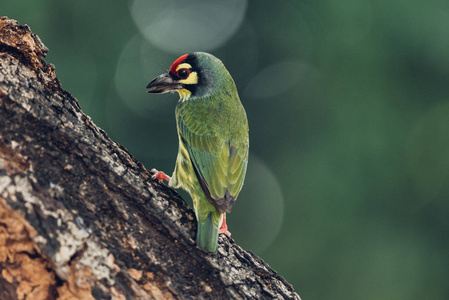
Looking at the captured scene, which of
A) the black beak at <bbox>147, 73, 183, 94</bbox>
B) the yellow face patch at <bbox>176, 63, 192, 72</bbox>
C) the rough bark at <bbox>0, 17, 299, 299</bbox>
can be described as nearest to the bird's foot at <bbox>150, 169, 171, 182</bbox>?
the rough bark at <bbox>0, 17, 299, 299</bbox>

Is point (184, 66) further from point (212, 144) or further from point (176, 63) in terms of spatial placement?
point (212, 144)

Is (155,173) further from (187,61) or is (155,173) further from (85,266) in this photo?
(187,61)

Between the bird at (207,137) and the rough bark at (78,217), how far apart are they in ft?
1.11

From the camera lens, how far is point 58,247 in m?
2.26

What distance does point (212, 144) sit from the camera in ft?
12.6

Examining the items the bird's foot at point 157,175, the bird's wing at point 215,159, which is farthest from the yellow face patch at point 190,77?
the bird's foot at point 157,175

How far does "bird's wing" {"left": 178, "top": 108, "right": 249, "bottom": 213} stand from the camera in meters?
Result: 3.56

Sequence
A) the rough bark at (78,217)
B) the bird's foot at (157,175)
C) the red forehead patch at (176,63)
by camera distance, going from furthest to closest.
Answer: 1. the red forehead patch at (176,63)
2. the bird's foot at (157,175)
3. the rough bark at (78,217)

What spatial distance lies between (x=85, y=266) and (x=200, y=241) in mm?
707

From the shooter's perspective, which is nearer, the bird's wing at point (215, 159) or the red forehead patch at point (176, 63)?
the bird's wing at point (215, 159)

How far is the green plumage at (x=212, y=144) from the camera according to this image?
3520 millimetres

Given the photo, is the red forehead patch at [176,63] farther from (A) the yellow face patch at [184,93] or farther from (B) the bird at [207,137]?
(A) the yellow face patch at [184,93]

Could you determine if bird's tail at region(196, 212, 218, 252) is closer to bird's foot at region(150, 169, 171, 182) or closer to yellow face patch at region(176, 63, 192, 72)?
bird's foot at region(150, 169, 171, 182)

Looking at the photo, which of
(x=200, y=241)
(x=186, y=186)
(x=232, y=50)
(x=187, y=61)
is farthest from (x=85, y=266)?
(x=232, y=50)
